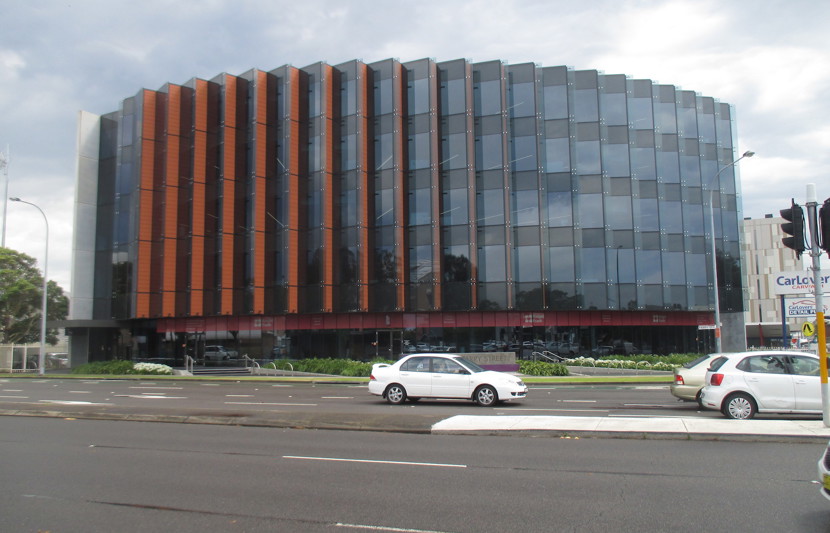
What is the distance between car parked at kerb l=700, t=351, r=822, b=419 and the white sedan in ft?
16.6

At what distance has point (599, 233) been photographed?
38250 mm

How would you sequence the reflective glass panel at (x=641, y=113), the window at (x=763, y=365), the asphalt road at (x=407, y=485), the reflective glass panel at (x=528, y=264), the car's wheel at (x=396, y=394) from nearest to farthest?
the asphalt road at (x=407, y=485) → the window at (x=763, y=365) → the car's wheel at (x=396, y=394) → the reflective glass panel at (x=528, y=264) → the reflective glass panel at (x=641, y=113)

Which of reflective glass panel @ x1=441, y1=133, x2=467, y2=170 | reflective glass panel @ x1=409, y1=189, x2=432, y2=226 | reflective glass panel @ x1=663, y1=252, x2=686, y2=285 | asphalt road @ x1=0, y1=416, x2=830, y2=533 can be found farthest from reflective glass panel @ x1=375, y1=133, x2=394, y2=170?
asphalt road @ x1=0, y1=416, x2=830, y2=533

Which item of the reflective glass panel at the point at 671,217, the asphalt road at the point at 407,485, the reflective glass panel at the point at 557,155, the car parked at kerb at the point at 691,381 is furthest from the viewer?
the reflective glass panel at the point at 671,217

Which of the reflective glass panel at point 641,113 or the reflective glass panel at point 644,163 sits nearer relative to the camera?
the reflective glass panel at point 644,163

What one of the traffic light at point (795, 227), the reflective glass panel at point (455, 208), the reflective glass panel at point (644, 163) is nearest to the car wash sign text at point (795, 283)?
the reflective glass panel at point (644, 163)

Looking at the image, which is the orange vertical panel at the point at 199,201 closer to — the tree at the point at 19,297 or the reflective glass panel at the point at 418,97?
the reflective glass panel at the point at 418,97

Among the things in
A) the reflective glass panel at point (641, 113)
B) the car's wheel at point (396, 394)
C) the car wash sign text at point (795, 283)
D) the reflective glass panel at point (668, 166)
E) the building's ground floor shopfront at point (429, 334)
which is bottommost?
the car's wheel at point (396, 394)

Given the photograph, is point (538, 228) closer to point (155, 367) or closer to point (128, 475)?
point (155, 367)

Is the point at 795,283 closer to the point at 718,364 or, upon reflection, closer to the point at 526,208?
the point at 526,208

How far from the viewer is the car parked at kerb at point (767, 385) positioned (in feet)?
42.9

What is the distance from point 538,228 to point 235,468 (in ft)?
99.7

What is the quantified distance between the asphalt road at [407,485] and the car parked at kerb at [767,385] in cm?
291

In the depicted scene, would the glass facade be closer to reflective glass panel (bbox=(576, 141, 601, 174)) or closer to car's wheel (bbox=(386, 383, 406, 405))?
reflective glass panel (bbox=(576, 141, 601, 174))
